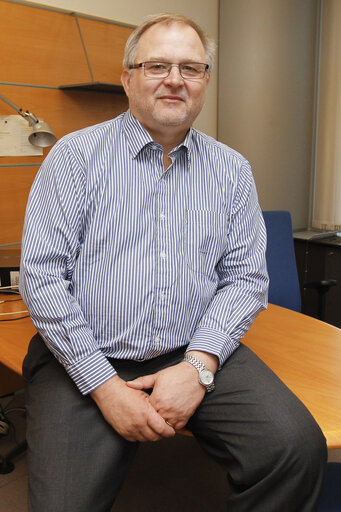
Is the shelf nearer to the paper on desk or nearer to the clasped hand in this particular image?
the paper on desk

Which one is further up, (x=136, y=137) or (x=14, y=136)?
(x=14, y=136)

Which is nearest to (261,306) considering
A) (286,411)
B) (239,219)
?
(239,219)

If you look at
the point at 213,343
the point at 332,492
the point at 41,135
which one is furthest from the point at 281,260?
the point at 41,135

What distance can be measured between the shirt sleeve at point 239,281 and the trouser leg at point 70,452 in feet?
1.06

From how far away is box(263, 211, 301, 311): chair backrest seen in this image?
231cm

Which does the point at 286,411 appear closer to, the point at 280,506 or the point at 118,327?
the point at 280,506

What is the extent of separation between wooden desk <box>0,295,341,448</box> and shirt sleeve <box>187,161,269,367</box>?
181 millimetres

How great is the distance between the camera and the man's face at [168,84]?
1.46 m

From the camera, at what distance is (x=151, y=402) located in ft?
4.17

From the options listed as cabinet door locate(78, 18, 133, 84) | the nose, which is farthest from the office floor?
cabinet door locate(78, 18, 133, 84)

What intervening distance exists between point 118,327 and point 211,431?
0.36 meters

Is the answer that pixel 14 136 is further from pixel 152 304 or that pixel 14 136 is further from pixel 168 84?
pixel 152 304

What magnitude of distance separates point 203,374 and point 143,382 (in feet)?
0.51

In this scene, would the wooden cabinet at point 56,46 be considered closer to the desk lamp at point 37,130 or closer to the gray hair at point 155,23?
the desk lamp at point 37,130
